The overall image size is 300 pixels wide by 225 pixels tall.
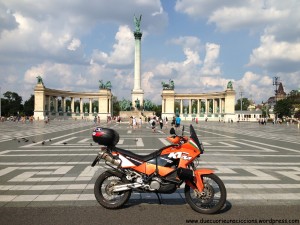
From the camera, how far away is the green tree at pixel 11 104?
131250 mm

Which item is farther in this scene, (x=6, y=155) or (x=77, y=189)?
(x=6, y=155)

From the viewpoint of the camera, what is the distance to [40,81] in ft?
338

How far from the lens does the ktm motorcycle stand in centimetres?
638

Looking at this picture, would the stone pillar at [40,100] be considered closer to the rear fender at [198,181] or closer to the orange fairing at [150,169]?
the orange fairing at [150,169]

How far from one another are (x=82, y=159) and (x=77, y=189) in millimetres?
5055

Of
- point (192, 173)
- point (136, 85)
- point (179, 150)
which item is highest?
point (136, 85)

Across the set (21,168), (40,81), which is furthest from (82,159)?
(40,81)

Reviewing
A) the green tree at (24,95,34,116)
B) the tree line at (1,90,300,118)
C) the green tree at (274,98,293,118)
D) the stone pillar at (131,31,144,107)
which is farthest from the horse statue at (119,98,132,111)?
the green tree at (24,95,34,116)

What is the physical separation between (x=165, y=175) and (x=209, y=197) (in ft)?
3.14

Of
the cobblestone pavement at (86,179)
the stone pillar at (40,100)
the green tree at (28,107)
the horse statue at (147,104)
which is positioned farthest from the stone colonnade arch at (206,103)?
the cobblestone pavement at (86,179)

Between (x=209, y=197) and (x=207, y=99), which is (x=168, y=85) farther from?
(x=209, y=197)

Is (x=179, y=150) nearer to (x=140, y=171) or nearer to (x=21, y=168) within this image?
(x=140, y=171)

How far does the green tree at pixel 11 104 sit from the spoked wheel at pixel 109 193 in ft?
422

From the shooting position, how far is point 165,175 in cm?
643
